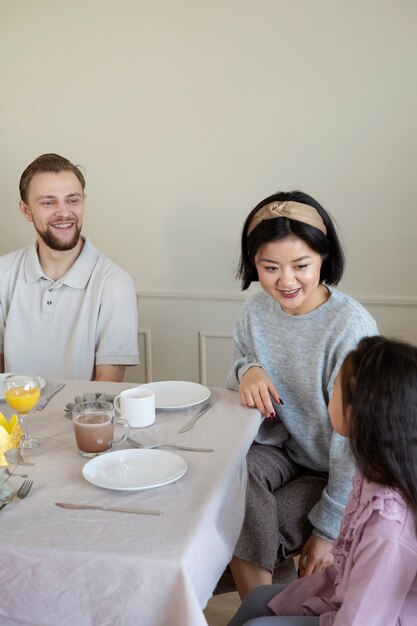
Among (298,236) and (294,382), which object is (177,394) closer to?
(294,382)

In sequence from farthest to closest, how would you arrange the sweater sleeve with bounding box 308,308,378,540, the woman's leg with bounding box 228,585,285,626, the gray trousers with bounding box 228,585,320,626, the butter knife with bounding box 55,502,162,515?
the sweater sleeve with bounding box 308,308,378,540
the woman's leg with bounding box 228,585,285,626
the gray trousers with bounding box 228,585,320,626
the butter knife with bounding box 55,502,162,515

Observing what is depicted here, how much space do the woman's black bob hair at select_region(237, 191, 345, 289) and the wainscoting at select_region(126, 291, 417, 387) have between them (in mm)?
1100

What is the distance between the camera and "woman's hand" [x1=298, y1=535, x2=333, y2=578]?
5.21 ft

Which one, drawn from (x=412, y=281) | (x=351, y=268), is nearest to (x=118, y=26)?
(x=351, y=268)

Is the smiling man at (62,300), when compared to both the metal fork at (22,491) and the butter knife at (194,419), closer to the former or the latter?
the butter knife at (194,419)

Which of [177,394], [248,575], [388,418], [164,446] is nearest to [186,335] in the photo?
[177,394]

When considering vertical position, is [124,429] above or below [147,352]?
above

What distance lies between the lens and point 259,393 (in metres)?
1.65

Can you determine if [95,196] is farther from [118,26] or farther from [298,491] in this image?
[298,491]

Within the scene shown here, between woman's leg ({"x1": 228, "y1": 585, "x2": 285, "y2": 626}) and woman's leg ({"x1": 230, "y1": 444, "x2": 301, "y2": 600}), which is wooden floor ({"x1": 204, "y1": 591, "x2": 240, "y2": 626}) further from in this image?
woman's leg ({"x1": 228, "y1": 585, "x2": 285, "y2": 626})

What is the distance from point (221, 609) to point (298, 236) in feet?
3.83

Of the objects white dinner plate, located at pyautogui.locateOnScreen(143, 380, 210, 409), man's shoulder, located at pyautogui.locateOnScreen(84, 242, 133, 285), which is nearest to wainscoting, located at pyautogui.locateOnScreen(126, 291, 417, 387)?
man's shoulder, located at pyautogui.locateOnScreen(84, 242, 133, 285)

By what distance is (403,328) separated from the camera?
2742mm

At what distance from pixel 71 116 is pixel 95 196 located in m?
0.34
